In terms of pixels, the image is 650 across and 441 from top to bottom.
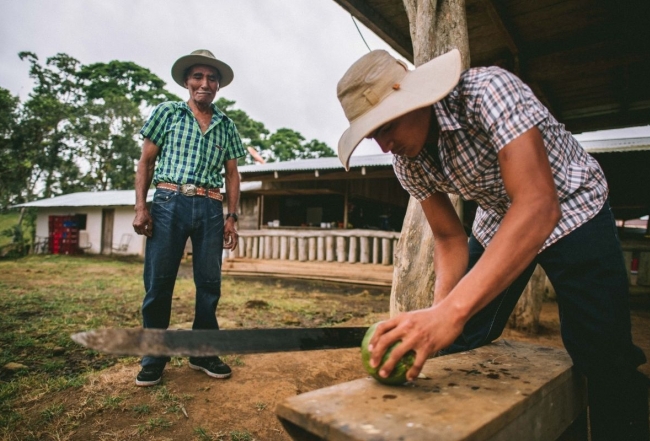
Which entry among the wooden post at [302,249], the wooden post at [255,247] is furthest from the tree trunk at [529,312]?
the wooden post at [255,247]

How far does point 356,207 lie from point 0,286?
10913mm

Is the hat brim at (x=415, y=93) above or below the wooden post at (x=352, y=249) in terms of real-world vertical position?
above

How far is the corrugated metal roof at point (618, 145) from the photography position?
21.2 feet

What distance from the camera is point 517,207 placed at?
1134 mm

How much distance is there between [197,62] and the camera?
10.0 feet

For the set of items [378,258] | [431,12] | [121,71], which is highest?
[121,71]

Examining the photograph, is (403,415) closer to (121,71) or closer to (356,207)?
(356,207)

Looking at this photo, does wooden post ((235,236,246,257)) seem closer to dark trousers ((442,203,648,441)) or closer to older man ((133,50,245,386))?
older man ((133,50,245,386))

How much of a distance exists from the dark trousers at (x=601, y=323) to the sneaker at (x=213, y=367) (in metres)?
2.26

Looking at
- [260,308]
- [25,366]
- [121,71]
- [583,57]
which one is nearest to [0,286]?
[260,308]

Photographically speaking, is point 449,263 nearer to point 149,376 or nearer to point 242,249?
point 149,376

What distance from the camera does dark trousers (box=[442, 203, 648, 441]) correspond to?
141cm

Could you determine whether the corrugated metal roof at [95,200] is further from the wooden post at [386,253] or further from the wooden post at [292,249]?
the wooden post at [386,253]

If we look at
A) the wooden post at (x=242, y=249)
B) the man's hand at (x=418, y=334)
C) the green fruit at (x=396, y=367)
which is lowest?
the wooden post at (x=242, y=249)
